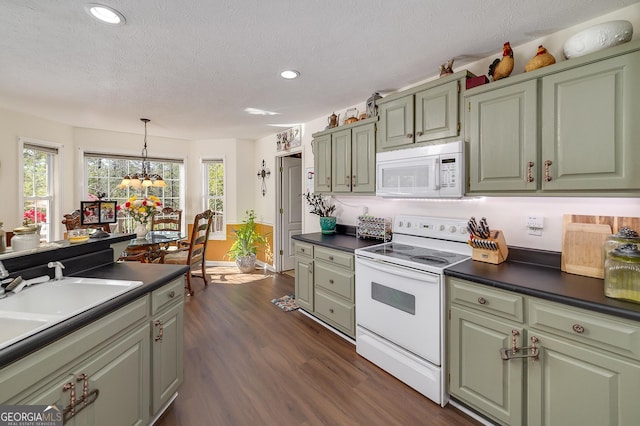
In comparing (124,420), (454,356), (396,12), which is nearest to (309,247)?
(454,356)

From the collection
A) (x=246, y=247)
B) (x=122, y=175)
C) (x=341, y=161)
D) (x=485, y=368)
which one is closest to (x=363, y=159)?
(x=341, y=161)

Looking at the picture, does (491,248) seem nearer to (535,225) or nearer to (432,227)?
(535,225)

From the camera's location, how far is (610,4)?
5.30 ft

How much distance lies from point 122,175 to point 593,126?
19.8 ft

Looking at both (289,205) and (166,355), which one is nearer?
(166,355)

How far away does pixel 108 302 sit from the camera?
50.3 inches

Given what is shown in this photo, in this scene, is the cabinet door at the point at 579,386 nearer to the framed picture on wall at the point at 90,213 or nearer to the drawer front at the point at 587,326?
the drawer front at the point at 587,326

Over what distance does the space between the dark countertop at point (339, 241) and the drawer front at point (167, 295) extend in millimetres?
1412

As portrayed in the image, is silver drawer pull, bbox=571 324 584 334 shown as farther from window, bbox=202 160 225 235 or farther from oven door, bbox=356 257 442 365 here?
window, bbox=202 160 225 235

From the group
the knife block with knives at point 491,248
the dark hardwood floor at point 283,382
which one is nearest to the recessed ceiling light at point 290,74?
the knife block with knives at point 491,248

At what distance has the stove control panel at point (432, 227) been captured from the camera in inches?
89.6

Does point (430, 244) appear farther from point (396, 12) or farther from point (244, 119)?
point (244, 119)

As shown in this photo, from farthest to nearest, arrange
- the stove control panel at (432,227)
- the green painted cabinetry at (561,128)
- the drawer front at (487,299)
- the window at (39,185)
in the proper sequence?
the window at (39,185) < the stove control panel at (432,227) < the drawer front at (487,299) < the green painted cabinetry at (561,128)

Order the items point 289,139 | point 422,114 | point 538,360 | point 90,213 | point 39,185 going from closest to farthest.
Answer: point 538,360 → point 90,213 → point 422,114 → point 39,185 → point 289,139
